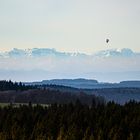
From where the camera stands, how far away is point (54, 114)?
192000 millimetres

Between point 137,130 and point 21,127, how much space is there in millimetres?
40958

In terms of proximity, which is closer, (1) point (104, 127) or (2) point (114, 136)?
(2) point (114, 136)

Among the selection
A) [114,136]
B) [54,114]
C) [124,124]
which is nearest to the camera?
[114,136]

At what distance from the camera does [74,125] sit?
6624 inches

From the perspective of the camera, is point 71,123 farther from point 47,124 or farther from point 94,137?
point 94,137

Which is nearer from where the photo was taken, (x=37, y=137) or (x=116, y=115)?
(x=37, y=137)

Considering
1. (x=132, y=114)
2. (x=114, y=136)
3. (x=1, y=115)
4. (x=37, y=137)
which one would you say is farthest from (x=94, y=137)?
(x=1, y=115)

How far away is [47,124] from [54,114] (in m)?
15.6

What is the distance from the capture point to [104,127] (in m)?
165

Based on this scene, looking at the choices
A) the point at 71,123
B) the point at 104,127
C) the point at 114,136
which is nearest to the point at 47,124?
the point at 71,123

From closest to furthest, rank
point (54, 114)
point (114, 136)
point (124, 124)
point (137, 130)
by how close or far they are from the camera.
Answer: point (114, 136)
point (137, 130)
point (124, 124)
point (54, 114)

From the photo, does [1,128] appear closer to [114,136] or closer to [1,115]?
[1,115]

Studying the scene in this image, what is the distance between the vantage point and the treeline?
518ft

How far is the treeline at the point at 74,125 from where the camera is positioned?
15788cm
